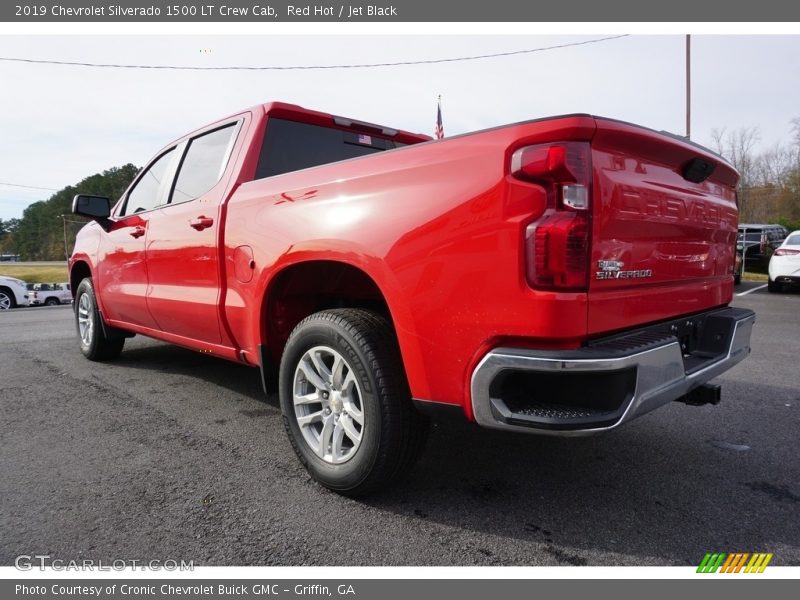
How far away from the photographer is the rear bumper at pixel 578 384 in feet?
6.11

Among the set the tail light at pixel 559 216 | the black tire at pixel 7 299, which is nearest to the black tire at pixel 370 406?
the tail light at pixel 559 216

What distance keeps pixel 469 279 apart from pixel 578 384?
0.54 meters

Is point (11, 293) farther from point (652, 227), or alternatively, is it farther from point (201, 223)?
point (652, 227)

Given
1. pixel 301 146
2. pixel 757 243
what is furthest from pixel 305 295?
pixel 757 243

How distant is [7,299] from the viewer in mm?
14641

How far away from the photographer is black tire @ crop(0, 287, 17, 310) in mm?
14504

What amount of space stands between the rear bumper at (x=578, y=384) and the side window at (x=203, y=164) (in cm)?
233

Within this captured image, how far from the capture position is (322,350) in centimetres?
259

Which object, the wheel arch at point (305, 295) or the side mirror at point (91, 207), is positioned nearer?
the wheel arch at point (305, 295)

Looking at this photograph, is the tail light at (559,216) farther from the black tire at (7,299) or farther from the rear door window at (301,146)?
the black tire at (7,299)

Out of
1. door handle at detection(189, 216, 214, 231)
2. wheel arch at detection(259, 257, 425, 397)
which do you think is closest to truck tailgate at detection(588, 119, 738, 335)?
wheel arch at detection(259, 257, 425, 397)

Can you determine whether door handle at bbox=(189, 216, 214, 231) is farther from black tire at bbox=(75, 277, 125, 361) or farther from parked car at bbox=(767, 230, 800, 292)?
parked car at bbox=(767, 230, 800, 292)

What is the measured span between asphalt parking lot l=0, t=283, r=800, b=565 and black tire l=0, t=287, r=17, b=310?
12.8m

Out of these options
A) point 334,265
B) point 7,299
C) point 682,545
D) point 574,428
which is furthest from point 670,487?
point 7,299
